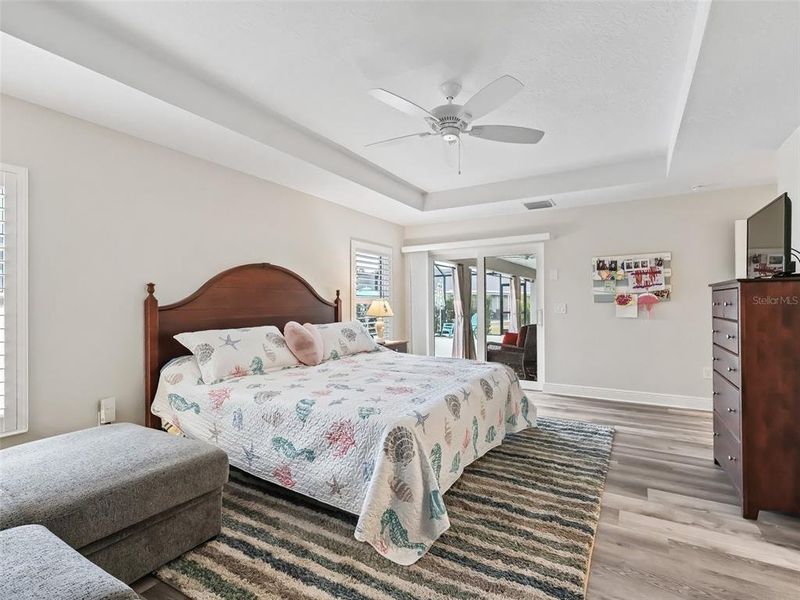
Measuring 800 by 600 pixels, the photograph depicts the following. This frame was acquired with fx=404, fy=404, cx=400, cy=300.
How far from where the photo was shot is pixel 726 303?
2459 mm

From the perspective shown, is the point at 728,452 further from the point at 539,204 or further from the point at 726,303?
the point at 539,204

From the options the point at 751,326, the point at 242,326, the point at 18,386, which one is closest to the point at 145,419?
the point at 18,386

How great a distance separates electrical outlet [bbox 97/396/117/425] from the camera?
8.77 ft

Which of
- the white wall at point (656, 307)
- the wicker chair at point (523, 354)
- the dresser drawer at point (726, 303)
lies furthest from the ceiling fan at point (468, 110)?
the wicker chair at point (523, 354)

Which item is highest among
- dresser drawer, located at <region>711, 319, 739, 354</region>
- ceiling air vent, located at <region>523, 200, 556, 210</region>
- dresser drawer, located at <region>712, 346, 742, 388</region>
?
ceiling air vent, located at <region>523, 200, 556, 210</region>

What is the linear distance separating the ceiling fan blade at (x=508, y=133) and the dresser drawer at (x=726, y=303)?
146 cm

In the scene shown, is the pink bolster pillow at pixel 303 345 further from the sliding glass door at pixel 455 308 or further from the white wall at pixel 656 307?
the white wall at pixel 656 307

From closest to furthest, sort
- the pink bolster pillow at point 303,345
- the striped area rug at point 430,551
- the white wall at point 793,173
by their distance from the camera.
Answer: the striped area rug at point 430,551
the white wall at point 793,173
the pink bolster pillow at point 303,345

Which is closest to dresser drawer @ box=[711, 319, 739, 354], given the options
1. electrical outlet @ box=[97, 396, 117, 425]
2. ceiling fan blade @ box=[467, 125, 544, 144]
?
ceiling fan blade @ box=[467, 125, 544, 144]

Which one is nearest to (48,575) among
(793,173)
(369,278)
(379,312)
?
(379,312)

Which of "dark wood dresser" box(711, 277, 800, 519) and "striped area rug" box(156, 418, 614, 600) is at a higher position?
"dark wood dresser" box(711, 277, 800, 519)

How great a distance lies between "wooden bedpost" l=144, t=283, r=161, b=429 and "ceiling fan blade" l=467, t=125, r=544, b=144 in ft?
8.33

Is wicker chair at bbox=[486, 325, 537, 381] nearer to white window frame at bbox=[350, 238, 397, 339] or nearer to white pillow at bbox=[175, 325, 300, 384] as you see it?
white window frame at bbox=[350, 238, 397, 339]

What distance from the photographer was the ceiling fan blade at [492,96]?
2.06 m
